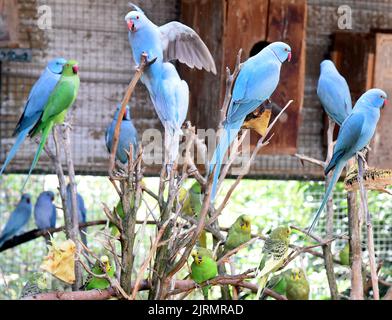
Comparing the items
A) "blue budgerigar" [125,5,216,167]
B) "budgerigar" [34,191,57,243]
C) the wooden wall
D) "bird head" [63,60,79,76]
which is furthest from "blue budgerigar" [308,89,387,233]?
"budgerigar" [34,191,57,243]

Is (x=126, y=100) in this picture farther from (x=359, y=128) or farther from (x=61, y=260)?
(x=359, y=128)

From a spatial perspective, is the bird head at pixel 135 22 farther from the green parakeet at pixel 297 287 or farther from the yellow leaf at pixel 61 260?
the green parakeet at pixel 297 287

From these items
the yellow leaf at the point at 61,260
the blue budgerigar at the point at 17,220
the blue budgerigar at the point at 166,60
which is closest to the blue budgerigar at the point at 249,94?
the blue budgerigar at the point at 166,60

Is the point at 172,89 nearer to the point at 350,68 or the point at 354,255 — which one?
the point at 354,255

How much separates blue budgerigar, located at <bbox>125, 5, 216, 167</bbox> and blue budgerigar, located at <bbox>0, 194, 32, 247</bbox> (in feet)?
3.70

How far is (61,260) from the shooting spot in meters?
1.26

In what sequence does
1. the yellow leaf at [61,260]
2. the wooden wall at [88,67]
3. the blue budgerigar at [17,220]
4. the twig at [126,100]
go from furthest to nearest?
the blue budgerigar at [17,220], the wooden wall at [88,67], the yellow leaf at [61,260], the twig at [126,100]

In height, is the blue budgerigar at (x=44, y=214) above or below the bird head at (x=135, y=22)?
below

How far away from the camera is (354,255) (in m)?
1.53

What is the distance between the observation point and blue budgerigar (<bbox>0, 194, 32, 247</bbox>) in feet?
8.16

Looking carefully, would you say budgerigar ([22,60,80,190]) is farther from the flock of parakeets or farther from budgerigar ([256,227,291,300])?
budgerigar ([256,227,291,300])

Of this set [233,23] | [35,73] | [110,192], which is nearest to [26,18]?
[35,73]

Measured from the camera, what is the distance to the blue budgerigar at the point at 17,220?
249 cm

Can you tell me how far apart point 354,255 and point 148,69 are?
1.60 feet
